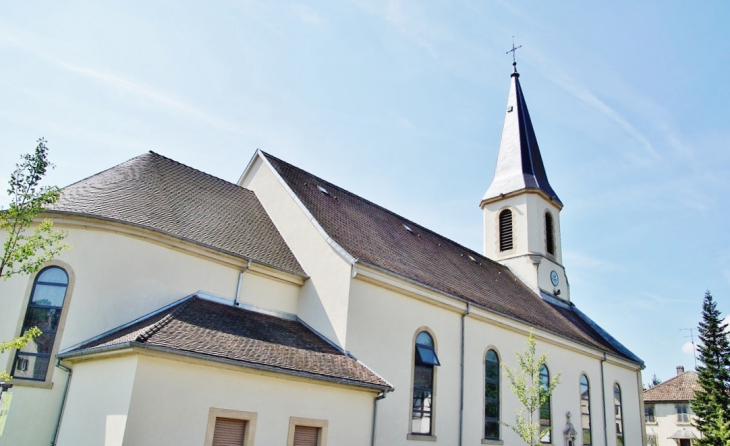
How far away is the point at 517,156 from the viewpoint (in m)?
29.5

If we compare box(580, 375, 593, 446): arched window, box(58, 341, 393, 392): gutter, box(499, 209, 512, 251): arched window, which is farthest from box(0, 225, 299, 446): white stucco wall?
box(499, 209, 512, 251): arched window

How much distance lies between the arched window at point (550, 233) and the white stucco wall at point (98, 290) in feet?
66.7

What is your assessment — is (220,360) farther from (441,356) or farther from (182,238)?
(441,356)

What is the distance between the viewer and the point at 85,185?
13812 mm

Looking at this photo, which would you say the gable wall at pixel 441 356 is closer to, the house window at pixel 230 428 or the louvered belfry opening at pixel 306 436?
the louvered belfry opening at pixel 306 436

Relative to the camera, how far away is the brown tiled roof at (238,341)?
32.9ft

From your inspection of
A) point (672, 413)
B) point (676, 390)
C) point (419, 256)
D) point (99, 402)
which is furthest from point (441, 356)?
point (676, 390)

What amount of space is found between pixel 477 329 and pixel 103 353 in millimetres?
11374

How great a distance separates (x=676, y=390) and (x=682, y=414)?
2.25m

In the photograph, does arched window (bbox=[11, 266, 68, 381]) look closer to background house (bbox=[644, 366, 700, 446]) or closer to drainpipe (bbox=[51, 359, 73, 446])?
drainpipe (bbox=[51, 359, 73, 446])

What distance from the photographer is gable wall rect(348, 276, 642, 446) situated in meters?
13.6

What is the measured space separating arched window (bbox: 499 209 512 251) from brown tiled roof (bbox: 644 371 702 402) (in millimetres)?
28446

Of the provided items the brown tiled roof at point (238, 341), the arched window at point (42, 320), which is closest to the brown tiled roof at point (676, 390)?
the brown tiled roof at point (238, 341)

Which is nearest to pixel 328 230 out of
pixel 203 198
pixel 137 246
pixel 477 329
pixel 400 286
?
pixel 400 286
